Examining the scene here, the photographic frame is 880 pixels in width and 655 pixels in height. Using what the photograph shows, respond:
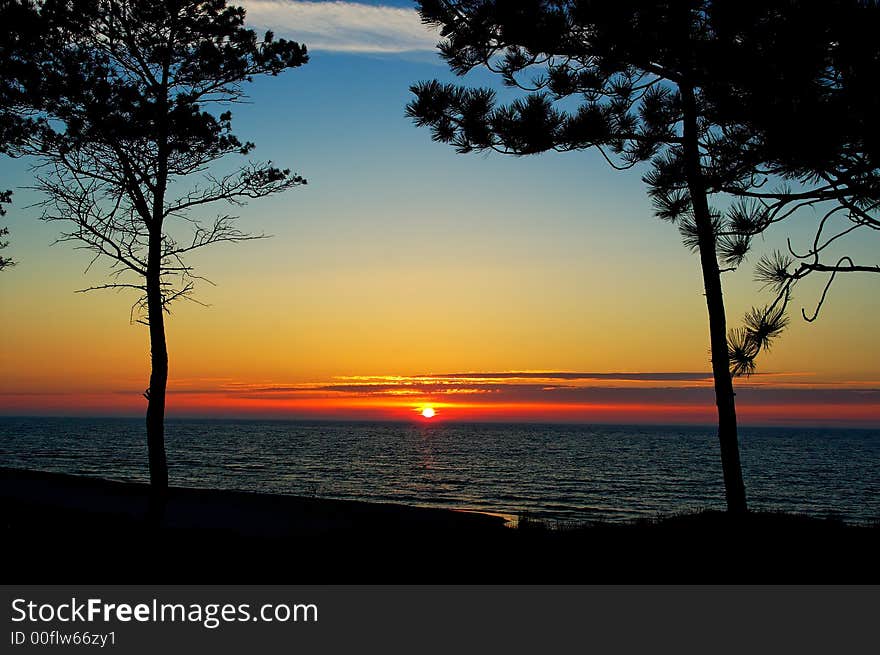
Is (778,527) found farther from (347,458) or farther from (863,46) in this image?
(347,458)

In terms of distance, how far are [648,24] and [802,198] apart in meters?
3.04

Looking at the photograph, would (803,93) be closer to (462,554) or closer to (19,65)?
(462,554)

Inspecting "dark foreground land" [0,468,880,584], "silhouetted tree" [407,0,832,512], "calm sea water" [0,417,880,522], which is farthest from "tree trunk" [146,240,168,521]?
"calm sea water" [0,417,880,522]

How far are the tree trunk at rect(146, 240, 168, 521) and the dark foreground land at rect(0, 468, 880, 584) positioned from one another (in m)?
1.10

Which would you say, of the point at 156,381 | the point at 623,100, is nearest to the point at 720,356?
the point at 623,100

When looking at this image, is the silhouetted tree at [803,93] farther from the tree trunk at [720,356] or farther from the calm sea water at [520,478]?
the calm sea water at [520,478]

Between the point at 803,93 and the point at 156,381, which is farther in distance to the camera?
the point at 156,381

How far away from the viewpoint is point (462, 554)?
1036cm

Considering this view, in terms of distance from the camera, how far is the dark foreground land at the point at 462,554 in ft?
29.4

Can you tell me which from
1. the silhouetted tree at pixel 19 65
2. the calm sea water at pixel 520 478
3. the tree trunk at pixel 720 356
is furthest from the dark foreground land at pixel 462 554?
the calm sea water at pixel 520 478

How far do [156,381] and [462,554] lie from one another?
7678mm

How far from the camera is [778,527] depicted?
11.8 meters

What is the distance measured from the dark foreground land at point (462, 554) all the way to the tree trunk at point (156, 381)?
110cm

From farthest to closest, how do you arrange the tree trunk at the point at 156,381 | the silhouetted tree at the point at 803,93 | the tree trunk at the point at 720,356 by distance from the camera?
the tree trunk at the point at 156,381 < the tree trunk at the point at 720,356 < the silhouetted tree at the point at 803,93
